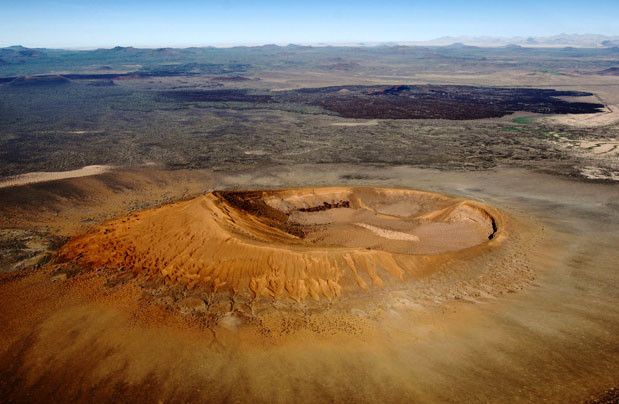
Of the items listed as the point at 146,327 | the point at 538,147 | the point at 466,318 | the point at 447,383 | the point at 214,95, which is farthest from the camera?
the point at 214,95

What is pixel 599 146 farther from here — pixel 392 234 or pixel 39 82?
pixel 39 82

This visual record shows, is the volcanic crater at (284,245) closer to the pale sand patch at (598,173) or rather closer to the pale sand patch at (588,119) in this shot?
the pale sand patch at (598,173)

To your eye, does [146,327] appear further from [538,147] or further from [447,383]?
[538,147]

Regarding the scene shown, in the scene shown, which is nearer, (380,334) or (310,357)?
(310,357)

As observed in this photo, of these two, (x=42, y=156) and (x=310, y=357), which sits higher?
(x=42, y=156)

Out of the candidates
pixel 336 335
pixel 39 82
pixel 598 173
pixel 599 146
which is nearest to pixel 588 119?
pixel 599 146

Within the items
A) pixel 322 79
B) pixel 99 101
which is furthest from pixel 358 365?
pixel 322 79
